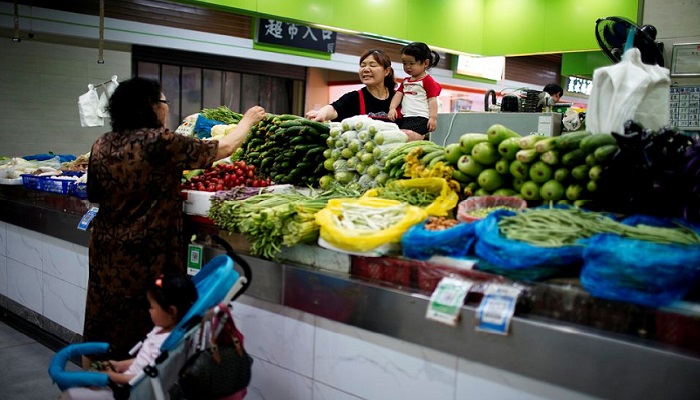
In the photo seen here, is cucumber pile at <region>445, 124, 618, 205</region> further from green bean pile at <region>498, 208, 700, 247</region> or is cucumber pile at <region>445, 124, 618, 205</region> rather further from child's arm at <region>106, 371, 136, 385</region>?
child's arm at <region>106, 371, 136, 385</region>

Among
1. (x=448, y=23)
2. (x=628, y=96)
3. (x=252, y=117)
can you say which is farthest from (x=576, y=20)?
(x=252, y=117)

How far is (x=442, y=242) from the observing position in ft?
8.14

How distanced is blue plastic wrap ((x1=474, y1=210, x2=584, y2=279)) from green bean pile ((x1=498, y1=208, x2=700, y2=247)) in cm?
4

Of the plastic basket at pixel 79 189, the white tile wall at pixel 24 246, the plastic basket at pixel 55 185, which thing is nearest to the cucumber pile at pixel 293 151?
the plastic basket at pixel 79 189

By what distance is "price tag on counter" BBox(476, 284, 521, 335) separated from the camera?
2121 millimetres

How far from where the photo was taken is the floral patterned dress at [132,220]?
3098mm

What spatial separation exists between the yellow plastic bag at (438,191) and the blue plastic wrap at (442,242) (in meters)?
0.33

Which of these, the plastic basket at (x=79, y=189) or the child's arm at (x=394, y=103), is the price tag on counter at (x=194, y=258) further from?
the child's arm at (x=394, y=103)

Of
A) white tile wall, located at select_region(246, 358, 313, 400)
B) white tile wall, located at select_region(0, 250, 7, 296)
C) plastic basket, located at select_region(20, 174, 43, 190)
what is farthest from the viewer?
white tile wall, located at select_region(0, 250, 7, 296)

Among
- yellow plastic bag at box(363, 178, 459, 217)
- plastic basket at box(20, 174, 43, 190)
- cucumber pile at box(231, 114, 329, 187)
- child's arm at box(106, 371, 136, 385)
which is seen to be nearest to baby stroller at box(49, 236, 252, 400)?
child's arm at box(106, 371, 136, 385)

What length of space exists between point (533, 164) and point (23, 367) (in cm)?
→ 380

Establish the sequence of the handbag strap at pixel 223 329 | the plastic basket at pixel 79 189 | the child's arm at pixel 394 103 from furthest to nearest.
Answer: the child's arm at pixel 394 103
the plastic basket at pixel 79 189
the handbag strap at pixel 223 329

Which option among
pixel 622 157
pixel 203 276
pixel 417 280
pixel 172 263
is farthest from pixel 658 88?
pixel 172 263

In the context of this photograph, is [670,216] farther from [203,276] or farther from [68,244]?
[68,244]
